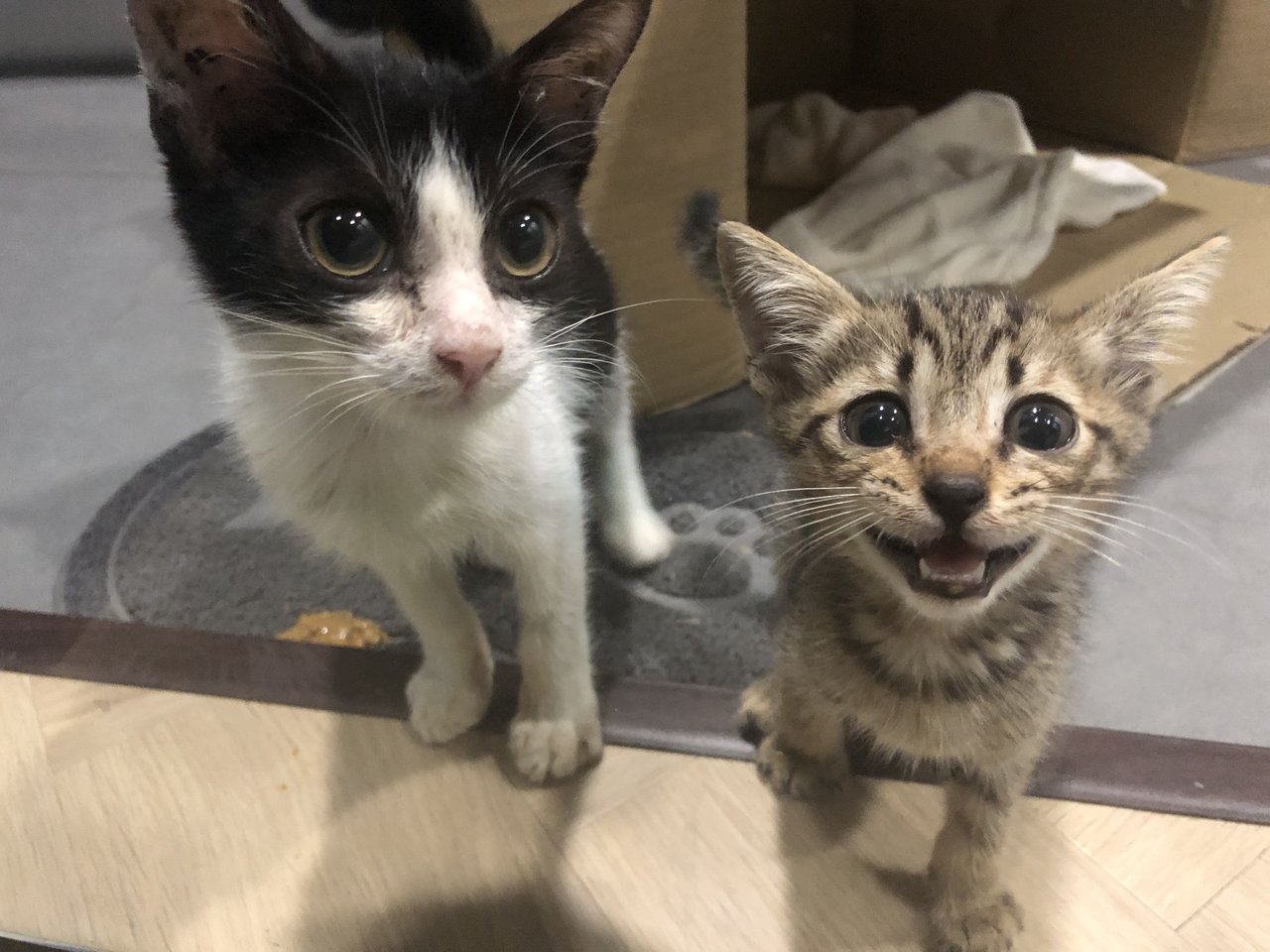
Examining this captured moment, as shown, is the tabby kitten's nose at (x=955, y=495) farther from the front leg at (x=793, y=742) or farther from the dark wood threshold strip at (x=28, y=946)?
the dark wood threshold strip at (x=28, y=946)

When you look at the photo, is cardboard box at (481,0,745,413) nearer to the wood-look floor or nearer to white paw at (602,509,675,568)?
white paw at (602,509,675,568)

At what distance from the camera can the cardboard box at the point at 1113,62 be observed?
171cm

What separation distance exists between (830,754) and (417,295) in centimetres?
62

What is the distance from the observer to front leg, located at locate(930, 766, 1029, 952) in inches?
30.1

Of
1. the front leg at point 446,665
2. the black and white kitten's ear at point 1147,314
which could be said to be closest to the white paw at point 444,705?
the front leg at point 446,665

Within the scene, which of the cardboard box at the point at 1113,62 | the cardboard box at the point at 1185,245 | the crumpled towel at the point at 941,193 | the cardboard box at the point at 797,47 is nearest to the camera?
the cardboard box at the point at 1185,245

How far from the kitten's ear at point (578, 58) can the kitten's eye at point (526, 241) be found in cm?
9

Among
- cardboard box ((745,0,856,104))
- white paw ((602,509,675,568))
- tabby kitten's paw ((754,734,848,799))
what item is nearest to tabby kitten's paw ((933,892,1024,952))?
tabby kitten's paw ((754,734,848,799))

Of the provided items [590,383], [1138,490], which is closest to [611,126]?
[590,383]

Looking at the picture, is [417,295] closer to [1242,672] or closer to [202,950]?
[202,950]

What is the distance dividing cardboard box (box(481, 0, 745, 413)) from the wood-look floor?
2.01 ft

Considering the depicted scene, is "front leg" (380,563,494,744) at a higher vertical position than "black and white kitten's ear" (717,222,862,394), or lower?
lower

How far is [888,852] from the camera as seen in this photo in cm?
89

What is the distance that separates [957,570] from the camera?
2.01 ft
